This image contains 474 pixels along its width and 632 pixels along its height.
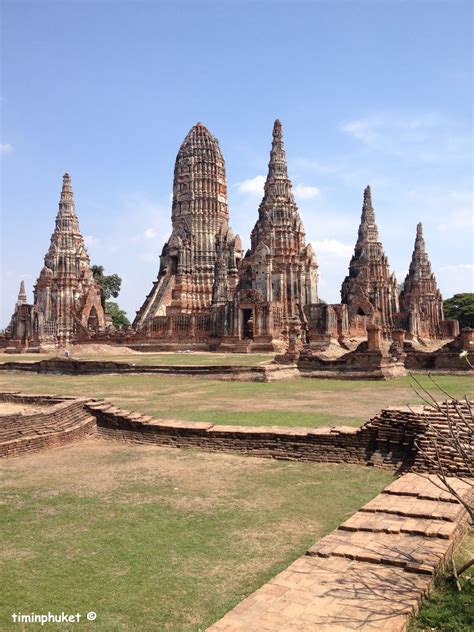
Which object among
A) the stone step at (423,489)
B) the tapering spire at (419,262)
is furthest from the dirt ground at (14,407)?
the tapering spire at (419,262)

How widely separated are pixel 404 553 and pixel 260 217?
1628 inches

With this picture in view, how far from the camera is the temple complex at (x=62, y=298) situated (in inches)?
1908

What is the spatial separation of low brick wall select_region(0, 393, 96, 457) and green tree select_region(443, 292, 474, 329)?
216 feet

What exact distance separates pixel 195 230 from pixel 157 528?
4776cm

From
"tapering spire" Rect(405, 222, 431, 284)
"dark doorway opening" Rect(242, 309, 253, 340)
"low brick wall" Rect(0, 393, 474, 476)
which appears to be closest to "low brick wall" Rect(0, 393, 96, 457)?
"low brick wall" Rect(0, 393, 474, 476)

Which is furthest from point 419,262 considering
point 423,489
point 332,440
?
point 423,489

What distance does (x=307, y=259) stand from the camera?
145 ft

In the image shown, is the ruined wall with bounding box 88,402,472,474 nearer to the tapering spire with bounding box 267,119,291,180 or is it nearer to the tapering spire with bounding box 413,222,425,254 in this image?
the tapering spire with bounding box 267,119,291,180

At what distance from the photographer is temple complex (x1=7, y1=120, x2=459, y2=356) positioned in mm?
39625

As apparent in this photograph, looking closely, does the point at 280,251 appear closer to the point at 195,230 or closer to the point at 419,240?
the point at 195,230

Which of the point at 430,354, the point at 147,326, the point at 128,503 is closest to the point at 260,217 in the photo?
the point at 147,326

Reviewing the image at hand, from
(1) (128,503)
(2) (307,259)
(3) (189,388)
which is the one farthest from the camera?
(2) (307,259)

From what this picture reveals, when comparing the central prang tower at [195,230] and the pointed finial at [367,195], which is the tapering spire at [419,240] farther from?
the central prang tower at [195,230]

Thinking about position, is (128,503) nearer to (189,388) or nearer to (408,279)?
(189,388)
